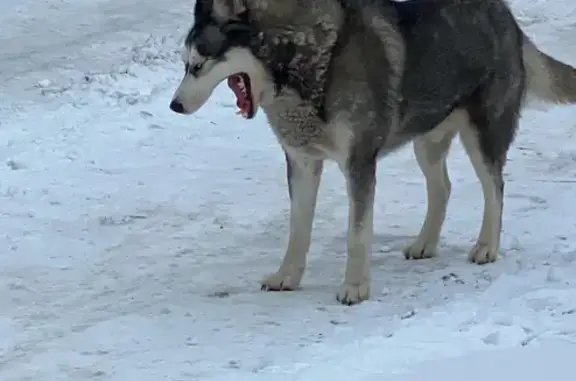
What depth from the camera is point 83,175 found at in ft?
25.7

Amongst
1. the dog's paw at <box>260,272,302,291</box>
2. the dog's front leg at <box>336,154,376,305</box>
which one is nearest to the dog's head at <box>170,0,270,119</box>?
the dog's front leg at <box>336,154,376,305</box>

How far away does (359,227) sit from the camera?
5.40 meters

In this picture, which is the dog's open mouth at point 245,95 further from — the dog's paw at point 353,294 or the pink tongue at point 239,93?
the dog's paw at point 353,294

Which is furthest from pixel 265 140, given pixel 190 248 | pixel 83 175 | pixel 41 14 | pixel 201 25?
pixel 41 14

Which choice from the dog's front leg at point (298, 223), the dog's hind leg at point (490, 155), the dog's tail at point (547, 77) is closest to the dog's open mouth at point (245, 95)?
the dog's front leg at point (298, 223)

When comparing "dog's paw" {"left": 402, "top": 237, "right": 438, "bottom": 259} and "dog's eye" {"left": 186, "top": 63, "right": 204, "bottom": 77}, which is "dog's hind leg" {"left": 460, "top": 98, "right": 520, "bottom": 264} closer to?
"dog's paw" {"left": 402, "top": 237, "right": 438, "bottom": 259}

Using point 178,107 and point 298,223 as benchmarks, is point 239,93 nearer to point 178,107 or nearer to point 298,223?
point 178,107

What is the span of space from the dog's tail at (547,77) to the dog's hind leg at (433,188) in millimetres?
591

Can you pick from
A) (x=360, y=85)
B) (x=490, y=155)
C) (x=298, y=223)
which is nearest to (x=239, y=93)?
(x=360, y=85)

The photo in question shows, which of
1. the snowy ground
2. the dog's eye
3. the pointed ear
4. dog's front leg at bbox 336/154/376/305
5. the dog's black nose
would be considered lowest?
the snowy ground

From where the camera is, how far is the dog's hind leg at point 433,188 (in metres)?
6.21

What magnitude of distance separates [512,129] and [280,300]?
1674 mm

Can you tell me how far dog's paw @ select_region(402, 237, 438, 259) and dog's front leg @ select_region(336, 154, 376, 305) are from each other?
32.8 inches

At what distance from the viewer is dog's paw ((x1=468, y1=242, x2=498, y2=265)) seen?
19.6 ft
